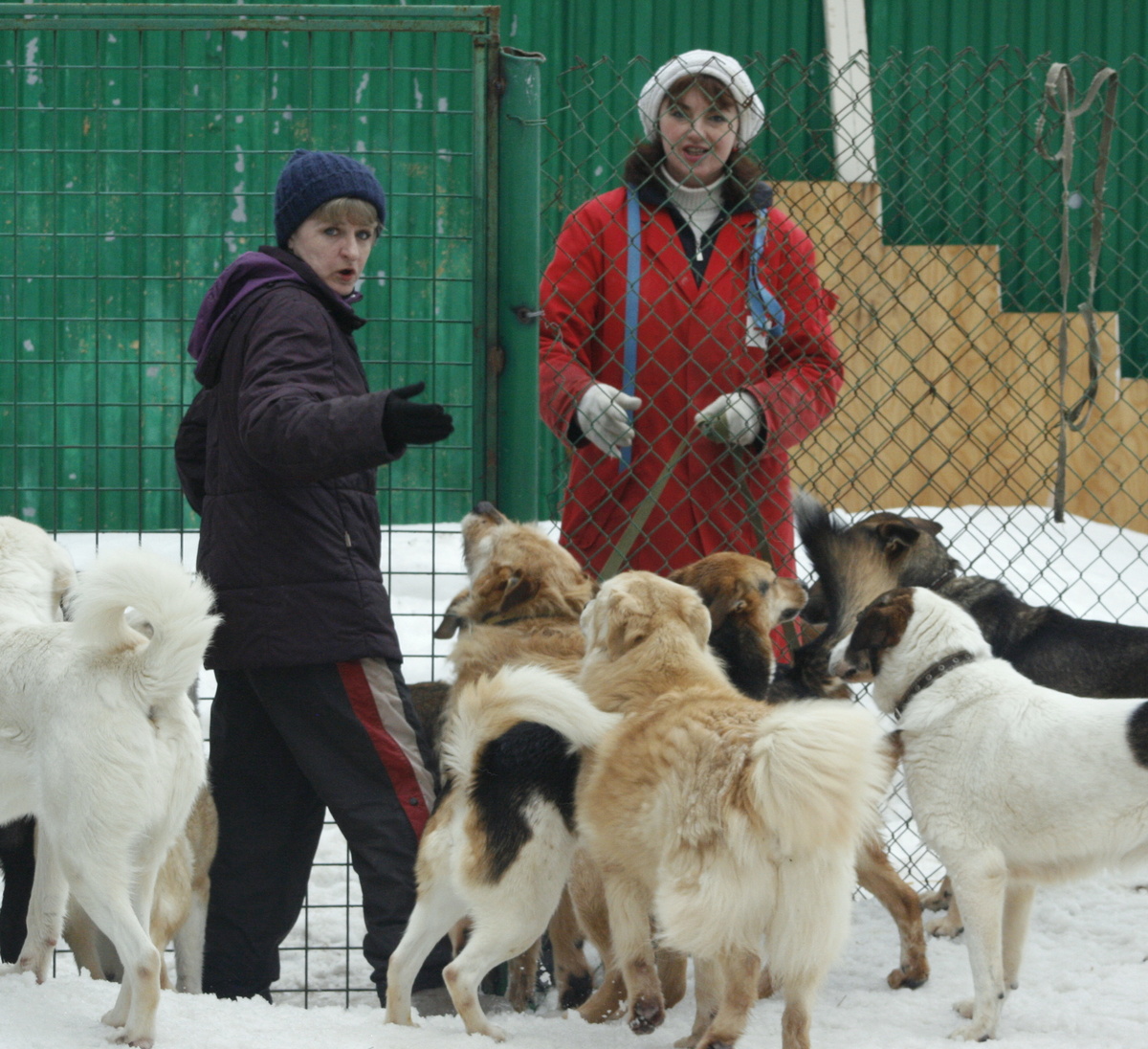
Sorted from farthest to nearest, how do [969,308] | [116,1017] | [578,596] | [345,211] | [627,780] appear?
[969,308] → [578,596] → [345,211] → [627,780] → [116,1017]

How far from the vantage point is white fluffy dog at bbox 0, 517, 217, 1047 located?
266cm

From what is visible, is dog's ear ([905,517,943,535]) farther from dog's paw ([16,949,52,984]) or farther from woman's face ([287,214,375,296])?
dog's paw ([16,949,52,984])

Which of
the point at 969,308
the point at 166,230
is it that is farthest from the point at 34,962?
the point at 969,308

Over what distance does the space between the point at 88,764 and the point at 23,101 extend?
6162 millimetres

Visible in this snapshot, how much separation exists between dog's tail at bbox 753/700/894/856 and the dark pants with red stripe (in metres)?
1.01

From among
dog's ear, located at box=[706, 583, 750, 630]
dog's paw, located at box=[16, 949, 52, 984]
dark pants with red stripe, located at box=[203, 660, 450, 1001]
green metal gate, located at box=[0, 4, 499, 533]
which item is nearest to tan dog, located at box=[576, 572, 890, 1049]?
dark pants with red stripe, located at box=[203, 660, 450, 1001]

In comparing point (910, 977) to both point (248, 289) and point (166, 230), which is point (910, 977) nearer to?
point (248, 289)

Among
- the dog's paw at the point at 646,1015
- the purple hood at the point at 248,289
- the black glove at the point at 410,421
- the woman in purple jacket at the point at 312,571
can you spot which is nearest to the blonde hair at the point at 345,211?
the woman in purple jacket at the point at 312,571

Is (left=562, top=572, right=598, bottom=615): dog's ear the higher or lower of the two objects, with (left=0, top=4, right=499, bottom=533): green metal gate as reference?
lower

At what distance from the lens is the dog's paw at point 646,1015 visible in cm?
314

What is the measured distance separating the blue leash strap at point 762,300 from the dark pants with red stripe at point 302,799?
5.49ft

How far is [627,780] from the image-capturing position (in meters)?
2.99

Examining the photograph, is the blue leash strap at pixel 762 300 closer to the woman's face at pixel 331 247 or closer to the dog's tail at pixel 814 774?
the woman's face at pixel 331 247

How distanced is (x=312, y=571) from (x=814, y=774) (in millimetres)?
1329
